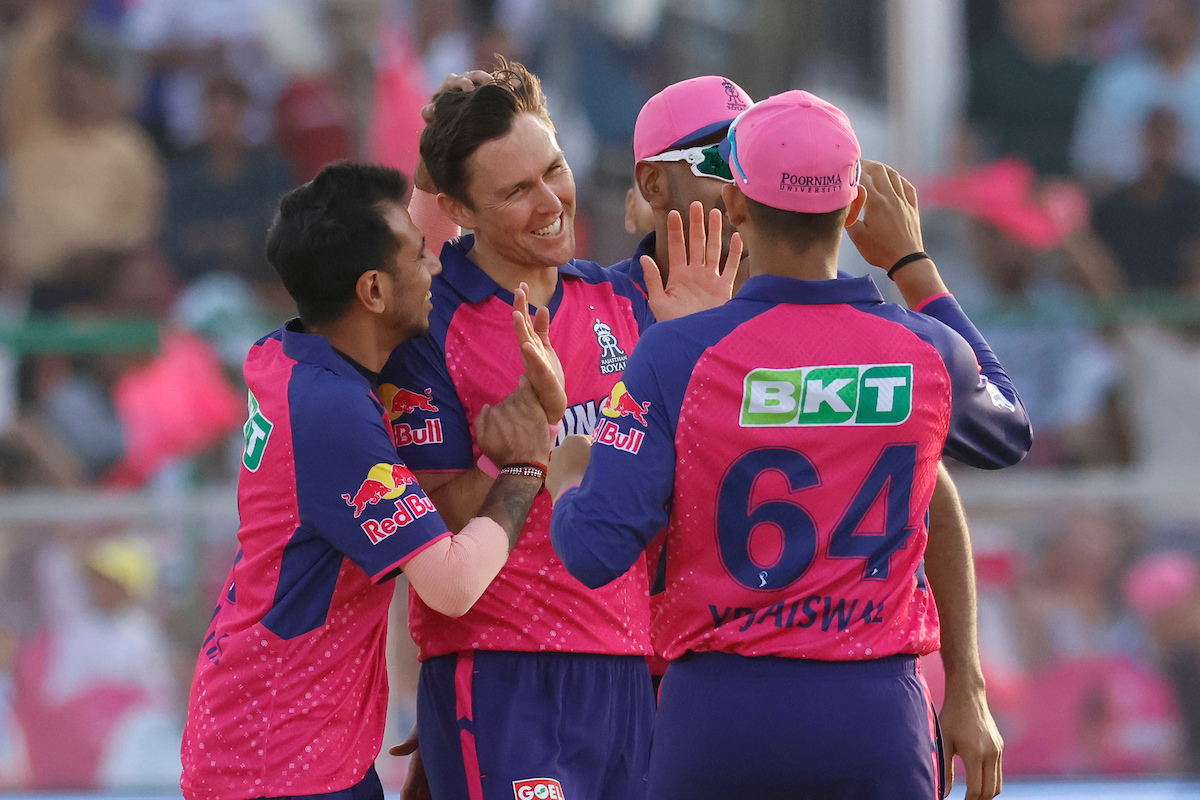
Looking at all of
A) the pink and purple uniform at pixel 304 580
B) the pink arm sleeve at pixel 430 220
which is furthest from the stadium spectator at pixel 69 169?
the pink and purple uniform at pixel 304 580

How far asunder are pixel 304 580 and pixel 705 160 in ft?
4.40

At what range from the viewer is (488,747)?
2928mm

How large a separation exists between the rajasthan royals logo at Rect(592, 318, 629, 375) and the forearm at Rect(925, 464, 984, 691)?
0.76 metres

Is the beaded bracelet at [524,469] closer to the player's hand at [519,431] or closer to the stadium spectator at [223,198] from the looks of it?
the player's hand at [519,431]

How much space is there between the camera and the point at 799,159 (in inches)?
93.3

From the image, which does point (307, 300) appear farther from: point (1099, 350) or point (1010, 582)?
point (1099, 350)

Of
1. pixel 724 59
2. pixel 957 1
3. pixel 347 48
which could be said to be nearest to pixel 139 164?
pixel 347 48

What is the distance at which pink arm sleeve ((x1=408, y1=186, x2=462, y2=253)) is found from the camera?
337 cm

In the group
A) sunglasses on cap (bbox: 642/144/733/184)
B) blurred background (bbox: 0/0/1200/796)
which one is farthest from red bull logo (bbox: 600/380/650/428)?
blurred background (bbox: 0/0/1200/796)

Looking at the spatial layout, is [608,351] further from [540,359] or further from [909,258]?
[909,258]

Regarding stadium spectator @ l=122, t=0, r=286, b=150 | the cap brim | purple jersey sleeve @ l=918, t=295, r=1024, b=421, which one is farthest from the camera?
stadium spectator @ l=122, t=0, r=286, b=150

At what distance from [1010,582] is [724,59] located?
367 centimetres

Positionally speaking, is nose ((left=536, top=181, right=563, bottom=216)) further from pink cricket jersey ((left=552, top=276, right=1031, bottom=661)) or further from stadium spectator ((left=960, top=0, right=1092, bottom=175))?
stadium spectator ((left=960, top=0, right=1092, bottom=175))

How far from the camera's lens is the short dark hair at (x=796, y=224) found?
2.43m
